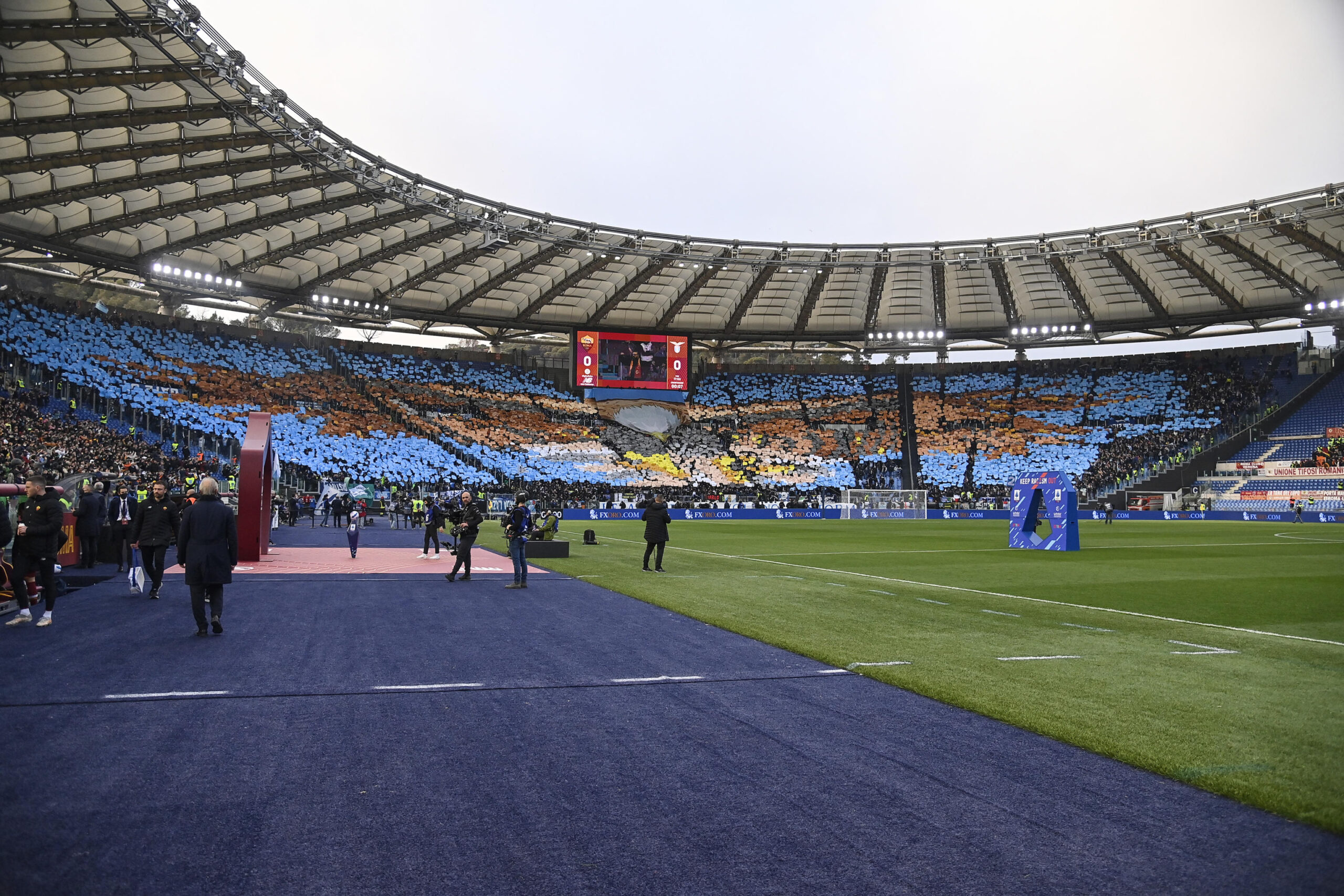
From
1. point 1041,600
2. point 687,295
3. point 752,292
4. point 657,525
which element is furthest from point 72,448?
point 752,292

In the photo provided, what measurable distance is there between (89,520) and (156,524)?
4983 mm

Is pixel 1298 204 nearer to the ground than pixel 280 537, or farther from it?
farther from it

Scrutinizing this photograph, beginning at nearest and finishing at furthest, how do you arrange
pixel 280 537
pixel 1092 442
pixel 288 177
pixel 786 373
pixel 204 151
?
pixel 280 537, pixel 204 151, pixel 288 177, pixel 1092 442, pixel 786 373

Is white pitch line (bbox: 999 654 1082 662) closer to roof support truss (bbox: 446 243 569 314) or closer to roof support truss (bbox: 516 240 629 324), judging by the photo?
roof support truss (bbox: 516 240 629 324)

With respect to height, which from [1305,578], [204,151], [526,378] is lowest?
[1305,578]

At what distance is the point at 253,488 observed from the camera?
64.3 ft

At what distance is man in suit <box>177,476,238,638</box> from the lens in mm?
9969

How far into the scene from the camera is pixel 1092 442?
62062 mm

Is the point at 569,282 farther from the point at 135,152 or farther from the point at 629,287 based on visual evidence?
the point at 135,152

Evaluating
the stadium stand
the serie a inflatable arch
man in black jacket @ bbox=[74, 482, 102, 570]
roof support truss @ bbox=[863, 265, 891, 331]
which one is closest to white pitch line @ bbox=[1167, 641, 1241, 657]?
the serie a inflatable arch

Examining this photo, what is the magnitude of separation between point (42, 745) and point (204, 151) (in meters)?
34.4

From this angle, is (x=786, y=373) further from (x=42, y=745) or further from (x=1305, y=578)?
(x=42, y=745)

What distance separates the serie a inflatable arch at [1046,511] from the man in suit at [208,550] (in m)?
22.8

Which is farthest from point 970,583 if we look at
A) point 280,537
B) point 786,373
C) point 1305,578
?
point 786,373
